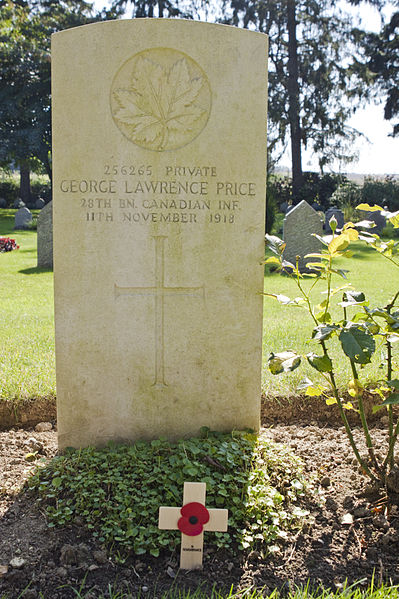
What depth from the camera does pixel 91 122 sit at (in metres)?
2.92

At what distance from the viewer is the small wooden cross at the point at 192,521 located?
2.27 meters

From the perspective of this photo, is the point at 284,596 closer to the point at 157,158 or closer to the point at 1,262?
the point at 157,158

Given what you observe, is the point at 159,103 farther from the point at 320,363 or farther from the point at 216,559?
the point at 216,559

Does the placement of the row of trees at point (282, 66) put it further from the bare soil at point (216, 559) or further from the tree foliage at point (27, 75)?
the bare soil at point (216, 559)

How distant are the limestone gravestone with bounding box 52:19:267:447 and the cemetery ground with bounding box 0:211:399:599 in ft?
1.11

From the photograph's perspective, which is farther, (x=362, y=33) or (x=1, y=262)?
(x=362, y=33)

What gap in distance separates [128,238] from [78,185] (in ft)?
1.27

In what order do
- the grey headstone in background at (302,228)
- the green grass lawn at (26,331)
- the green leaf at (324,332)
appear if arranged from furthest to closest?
1. the grey headstone in background at (302,228)
2. the green grass lawn at (26,331)
3. the green leaf at (324,332)

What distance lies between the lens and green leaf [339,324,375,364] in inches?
88.6

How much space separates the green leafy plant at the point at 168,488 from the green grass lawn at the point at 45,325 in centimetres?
75

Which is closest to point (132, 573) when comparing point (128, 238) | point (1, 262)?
point (128, 238)

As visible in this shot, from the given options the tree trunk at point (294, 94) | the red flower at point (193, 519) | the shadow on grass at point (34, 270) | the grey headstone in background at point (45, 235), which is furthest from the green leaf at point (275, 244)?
the tree trunk at point (294, 94)

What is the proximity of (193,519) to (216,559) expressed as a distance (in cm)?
24

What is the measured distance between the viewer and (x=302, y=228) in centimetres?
981
